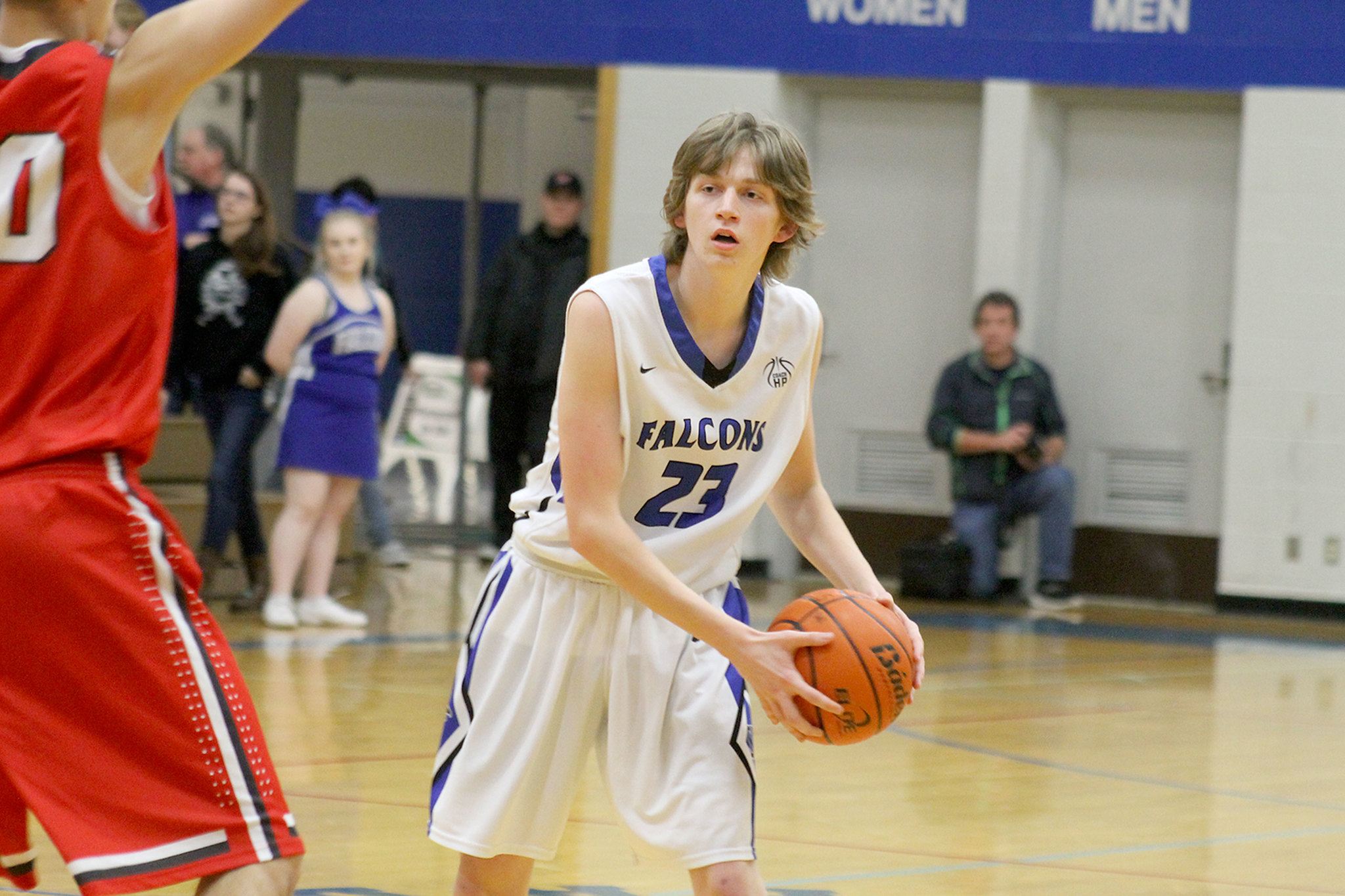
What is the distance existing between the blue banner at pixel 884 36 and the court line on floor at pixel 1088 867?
5729 mm

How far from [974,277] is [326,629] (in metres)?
4.14

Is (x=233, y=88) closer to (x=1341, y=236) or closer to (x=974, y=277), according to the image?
(x=974, y=277)

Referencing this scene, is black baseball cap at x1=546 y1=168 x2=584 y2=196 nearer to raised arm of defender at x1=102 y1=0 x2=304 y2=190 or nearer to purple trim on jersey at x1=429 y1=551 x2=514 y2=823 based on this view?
purple trim on jersey at x1=429 y1=551 x2=514 y2=823

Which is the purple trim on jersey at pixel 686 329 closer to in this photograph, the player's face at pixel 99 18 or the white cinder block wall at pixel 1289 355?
the player's face at pixel 99 18

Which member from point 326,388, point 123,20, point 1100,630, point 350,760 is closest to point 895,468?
point 1100,630

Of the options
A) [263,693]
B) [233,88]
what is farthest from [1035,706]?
[233,88]

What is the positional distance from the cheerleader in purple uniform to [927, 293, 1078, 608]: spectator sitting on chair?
3.34m

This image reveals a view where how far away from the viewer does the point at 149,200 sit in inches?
87.0

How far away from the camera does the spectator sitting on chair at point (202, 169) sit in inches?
328

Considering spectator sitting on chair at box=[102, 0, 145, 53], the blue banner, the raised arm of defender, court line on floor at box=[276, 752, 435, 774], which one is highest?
the blue banner

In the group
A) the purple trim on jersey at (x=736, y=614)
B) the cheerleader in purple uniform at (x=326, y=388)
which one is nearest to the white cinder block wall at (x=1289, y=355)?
the cheerleader in purple uniform at (x=326, y=388)

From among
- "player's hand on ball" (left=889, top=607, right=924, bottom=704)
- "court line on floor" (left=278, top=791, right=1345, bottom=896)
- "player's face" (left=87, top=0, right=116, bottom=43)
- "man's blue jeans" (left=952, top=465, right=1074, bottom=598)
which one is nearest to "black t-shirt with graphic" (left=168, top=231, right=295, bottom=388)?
"court line on floor" (left=278, top=791, right=1345, bottom=896)

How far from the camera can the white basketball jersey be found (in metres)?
2.82

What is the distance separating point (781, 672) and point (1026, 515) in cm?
706
